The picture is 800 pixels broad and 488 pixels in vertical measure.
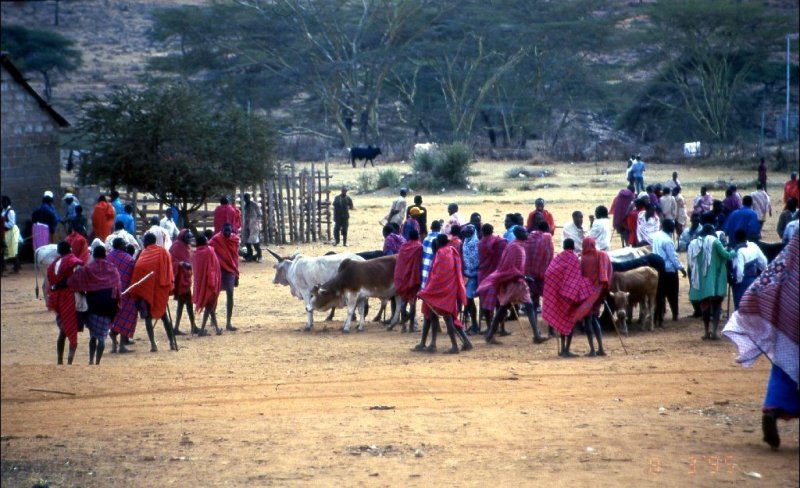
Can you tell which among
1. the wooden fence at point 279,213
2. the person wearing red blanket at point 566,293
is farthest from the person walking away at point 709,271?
the wooden fence at point 279,213

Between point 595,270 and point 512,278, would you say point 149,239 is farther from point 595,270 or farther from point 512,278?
point 595,270

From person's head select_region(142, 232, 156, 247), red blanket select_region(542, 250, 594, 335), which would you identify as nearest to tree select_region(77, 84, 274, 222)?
person's head select_region(142, 232, 156, 247)

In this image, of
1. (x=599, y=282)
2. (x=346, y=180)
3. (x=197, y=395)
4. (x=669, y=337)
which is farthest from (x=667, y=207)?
(x=346, y=180)

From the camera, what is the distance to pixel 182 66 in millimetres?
48406

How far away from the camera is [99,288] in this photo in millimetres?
12430

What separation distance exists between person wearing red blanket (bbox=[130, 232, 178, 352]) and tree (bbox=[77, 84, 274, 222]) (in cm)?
1019

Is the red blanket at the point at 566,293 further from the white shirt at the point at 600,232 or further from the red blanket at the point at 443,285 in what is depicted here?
the white shirt at the point at 600,232

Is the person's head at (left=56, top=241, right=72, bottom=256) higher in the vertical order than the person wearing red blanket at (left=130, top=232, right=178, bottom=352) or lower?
higher

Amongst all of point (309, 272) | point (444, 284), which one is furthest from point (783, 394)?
point (309, 272)

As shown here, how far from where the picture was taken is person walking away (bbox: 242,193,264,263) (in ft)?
76.3

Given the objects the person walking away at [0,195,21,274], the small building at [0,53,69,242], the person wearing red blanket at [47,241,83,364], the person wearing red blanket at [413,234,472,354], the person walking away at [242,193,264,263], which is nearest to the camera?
the person wearing red blanket at [47,241,83,364]

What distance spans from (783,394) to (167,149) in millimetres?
17688

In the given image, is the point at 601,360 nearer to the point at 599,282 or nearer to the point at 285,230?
the point at 599,282

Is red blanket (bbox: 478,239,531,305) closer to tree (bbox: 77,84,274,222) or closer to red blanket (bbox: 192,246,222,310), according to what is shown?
red blanket (bbox: 192,246,222,310)
